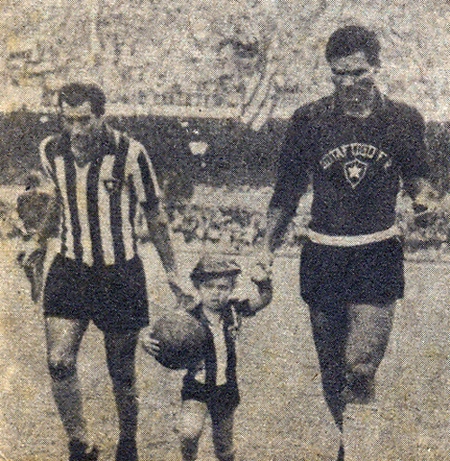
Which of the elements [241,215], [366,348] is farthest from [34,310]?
[366,348]

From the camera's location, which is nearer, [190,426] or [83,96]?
[83,96]

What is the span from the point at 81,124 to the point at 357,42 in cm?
104

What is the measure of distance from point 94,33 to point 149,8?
0.72ft

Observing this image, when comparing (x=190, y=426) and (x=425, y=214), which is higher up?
(x=425, y=214)

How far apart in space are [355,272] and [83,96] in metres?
1.18

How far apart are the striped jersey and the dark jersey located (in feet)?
1.74

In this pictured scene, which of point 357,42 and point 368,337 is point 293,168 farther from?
point 368,337

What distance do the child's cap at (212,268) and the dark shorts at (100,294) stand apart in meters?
0.20

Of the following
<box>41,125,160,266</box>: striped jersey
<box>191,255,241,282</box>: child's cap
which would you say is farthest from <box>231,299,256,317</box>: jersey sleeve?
<box>41,125,160,266</box>: striped jersey

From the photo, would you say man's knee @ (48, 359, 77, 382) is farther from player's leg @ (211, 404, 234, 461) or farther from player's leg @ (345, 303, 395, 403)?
player's leg @ (345, 303, 395, 403)

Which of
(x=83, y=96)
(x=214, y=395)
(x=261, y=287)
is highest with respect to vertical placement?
(x=83, y=96)

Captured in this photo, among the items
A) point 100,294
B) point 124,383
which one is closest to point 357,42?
point 100,294

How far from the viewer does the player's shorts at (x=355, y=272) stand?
112 inches

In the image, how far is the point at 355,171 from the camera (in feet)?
9.20
